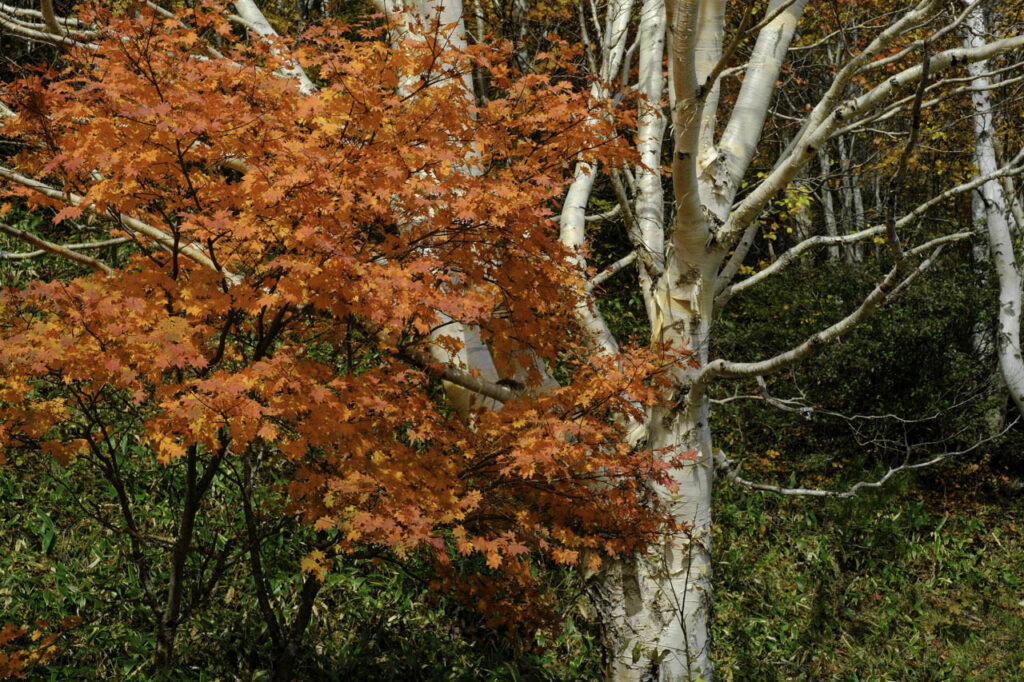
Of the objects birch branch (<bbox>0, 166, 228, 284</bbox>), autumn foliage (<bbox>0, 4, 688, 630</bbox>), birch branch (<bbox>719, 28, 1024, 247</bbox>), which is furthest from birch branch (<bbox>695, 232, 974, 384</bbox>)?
birch branch (<bbox>0, 166, 228, 284</bbox>)

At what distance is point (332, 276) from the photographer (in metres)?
3.12

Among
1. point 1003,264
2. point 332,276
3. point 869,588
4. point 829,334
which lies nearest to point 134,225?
point 332,276

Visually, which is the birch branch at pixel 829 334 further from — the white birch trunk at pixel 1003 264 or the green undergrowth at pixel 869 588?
the white birch trunk at pixel 1003 264

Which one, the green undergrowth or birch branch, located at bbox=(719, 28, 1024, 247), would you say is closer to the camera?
birch branch, located at bbox=(719, 28, 1024, 247)

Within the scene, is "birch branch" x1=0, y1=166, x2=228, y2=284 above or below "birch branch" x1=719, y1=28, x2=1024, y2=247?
below

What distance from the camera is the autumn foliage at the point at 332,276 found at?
3.11 metres

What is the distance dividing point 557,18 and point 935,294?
5.95 metres

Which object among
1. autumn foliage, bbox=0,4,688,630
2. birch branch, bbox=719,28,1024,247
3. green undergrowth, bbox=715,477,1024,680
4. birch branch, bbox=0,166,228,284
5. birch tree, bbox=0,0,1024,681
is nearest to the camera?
autumn foliage, bbox=0,4,688,630

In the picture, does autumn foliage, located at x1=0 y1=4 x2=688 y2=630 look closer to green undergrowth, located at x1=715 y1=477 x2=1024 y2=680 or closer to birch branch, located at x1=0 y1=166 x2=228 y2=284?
birch branch, located at x1=0 y1=166 x2=228 y2=284

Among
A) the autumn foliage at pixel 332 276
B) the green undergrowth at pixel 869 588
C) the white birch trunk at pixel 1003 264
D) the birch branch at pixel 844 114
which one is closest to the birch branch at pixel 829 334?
the autumn foliage at pixel 332 276

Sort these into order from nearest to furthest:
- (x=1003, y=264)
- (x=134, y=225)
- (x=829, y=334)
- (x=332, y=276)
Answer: (x=332, y=276)
(x=134, y=225)
(x=829, y=334)
(x=1003, y=264)

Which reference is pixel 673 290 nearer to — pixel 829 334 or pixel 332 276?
pixel 829 334

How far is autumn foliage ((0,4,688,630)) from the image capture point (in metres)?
3.11

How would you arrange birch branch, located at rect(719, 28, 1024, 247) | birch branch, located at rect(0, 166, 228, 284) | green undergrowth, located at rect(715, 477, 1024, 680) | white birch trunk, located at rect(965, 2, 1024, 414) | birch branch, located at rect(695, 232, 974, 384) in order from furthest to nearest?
white birch trunk, located at rect(965, 2, 1024, 414) < green undergrowth, located at rect(715, 477, 1024, 680) < birch branch, located at rect(719, 28, 1024, 247) < birch branch, located at rect(0, 166, 228, 284) < birch branch, located at rect(695, 232, 974, 384)
